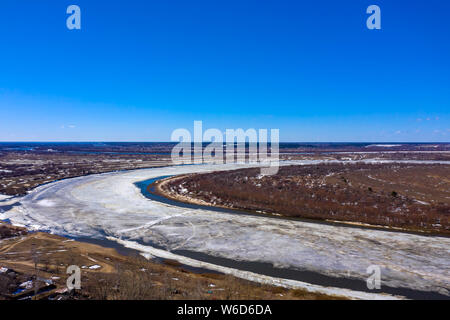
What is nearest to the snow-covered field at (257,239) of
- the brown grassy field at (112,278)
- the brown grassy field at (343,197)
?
the brown grassy field at (112,278)

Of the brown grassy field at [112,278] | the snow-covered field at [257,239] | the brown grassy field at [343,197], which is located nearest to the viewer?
the brown grassy field at [112,278]

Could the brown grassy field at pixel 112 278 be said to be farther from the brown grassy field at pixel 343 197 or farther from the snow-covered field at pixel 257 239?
the brown grassy field at pixel 343 197

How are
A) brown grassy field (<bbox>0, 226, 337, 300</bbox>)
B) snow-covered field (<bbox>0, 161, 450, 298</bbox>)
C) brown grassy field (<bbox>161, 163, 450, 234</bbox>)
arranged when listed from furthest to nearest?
1. brown grassy field (<bbox>161, 163, 450, 234</bbox>)
2. snow-covered field (<bbox>0, 161, 450, 298</bbox>)
3. brown grassy field (<bbox>0, 226, 337, 300</bbox>)

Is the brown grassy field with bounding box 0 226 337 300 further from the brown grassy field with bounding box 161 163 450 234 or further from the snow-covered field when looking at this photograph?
the brown grassy field with bounding box 161 163 450 234

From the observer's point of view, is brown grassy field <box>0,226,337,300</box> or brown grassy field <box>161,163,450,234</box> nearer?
brown grassy field <box>0,226,337,300</box>

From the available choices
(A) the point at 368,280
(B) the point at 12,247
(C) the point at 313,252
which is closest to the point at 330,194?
(C) the point at 313,252

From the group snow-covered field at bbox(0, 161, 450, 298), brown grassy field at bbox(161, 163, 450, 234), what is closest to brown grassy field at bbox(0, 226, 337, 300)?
snow-covered field at bbox(0, 161, 450, 298)

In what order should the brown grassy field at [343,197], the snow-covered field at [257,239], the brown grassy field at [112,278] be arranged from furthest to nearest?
the brown grassy field at [343,197] → the snow-covered field at [257,239] → the brown grassy field at [112,278]

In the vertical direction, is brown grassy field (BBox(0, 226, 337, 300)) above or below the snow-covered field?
above

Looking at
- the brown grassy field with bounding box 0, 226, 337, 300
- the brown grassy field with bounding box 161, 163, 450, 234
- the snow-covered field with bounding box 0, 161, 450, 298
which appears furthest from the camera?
the brown grassy field with bounding box 161, 163, 450, 234
